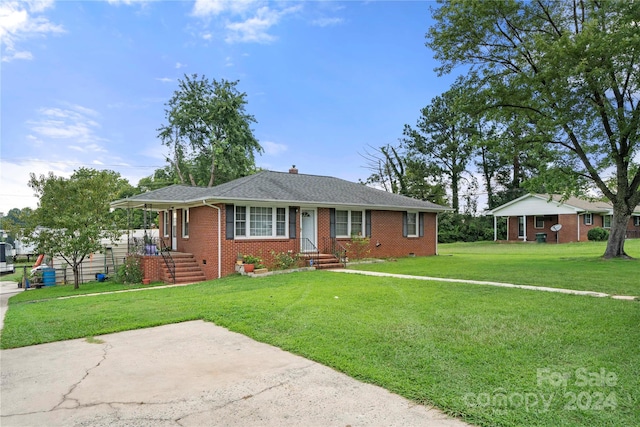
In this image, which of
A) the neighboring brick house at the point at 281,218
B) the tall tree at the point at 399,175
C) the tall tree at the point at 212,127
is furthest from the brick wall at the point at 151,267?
the tall tree at the point at 399,175

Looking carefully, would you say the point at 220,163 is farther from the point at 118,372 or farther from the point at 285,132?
the point at 118,372

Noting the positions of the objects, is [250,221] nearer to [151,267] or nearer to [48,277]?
[151,267]

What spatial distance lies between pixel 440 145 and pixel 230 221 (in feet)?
106

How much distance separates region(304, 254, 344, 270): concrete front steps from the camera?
50.0ft

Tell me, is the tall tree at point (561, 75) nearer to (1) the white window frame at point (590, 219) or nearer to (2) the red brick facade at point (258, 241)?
(2) the red brick facade at point (258, 241)

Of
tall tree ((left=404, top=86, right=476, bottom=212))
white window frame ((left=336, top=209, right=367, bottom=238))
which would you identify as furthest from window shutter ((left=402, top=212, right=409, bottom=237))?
tall tree ((left=404, top=86, right=476, bottom=212))

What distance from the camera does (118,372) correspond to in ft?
14.8

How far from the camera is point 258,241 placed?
15023 mm

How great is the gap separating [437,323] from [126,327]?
4966 millimetres

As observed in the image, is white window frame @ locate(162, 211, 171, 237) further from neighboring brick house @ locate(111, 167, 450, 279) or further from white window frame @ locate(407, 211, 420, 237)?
white window frame @ locate(407, 211, 420, 237)

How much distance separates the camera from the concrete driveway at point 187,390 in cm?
331

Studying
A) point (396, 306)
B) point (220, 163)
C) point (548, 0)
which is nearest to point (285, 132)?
point (220, 163)

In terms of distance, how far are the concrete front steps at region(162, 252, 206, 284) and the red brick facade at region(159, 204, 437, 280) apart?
9.1 inches

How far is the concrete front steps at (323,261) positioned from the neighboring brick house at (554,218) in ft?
68.4
